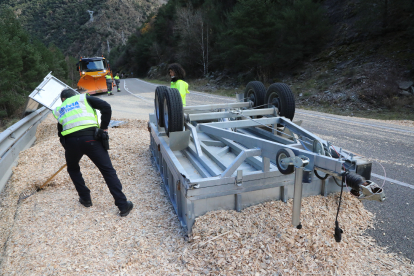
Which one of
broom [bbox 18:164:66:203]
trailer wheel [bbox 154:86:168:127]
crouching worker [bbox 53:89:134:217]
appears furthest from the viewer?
trailer wheel [bbox 154:86:168:127]

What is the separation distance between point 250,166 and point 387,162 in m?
3.14

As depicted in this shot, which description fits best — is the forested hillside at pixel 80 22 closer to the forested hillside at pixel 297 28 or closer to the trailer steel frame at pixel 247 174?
the forested hillside at pixel 297 28

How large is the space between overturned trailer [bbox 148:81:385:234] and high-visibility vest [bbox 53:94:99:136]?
1085 millimetres

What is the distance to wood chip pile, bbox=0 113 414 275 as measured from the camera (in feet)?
9.00

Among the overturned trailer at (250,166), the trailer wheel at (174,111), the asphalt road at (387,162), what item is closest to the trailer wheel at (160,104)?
the overturned trailer at (250,166)

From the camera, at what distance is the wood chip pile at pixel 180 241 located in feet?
9.00

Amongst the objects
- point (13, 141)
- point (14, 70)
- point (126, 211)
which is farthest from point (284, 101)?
point (14, 70)

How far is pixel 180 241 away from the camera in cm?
314

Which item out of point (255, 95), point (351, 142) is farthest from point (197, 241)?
point (351, 142)

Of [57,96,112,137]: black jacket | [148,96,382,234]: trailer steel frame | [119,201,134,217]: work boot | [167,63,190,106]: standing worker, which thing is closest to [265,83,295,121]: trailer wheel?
[148,96,382,234]: trailer steel frame

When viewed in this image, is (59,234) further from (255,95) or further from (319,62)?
(319,62)

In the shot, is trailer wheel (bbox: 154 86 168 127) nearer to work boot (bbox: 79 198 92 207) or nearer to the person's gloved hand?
the person's gloved hand

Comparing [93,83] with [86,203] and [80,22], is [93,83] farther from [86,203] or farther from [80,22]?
[80,22]

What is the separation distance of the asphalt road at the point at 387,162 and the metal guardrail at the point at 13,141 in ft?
12.9
